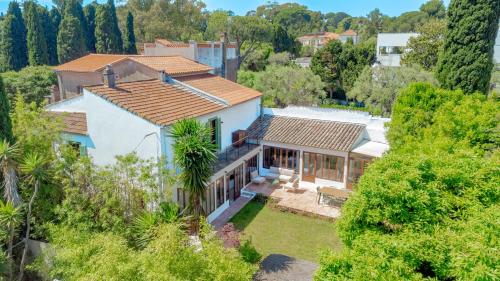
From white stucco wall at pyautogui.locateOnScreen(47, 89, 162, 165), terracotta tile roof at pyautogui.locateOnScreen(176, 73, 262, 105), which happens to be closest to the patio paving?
terracotta tile roof at pyautogui.locateOnScreen(176, 73, 262, 105)

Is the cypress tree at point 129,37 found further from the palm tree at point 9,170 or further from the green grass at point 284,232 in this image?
the palm tree at point 9,170

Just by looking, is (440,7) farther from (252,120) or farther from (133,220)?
(133,220)

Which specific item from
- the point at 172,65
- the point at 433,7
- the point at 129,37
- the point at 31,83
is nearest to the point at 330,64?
the point at 172,65

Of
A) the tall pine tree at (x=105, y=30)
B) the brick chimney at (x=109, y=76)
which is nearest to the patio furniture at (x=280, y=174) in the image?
the brick chimney at (x=109, y=76)

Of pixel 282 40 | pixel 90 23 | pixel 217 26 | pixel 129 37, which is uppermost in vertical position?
pixel 90 23

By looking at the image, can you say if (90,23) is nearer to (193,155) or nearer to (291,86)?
(291,86)
